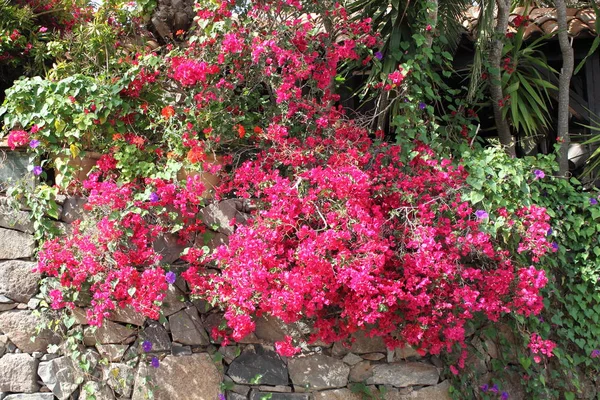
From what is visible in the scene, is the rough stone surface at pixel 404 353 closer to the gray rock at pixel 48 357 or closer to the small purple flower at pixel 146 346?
the small purple flower at pixel 146 346

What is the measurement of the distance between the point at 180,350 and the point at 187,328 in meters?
0.14

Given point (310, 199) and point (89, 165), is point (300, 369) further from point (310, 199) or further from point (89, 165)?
point (89, 165)

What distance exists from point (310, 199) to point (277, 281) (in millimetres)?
509

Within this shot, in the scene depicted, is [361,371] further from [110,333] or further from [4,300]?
[4,300]

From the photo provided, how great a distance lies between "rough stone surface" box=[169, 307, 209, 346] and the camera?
3.68 meters

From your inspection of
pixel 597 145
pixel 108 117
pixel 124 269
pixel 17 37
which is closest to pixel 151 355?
pixel 124 269

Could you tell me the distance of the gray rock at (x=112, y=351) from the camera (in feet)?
12.0

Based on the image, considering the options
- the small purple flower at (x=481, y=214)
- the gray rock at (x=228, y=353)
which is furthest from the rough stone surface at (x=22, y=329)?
the small purple flower at (x=481, y=214)

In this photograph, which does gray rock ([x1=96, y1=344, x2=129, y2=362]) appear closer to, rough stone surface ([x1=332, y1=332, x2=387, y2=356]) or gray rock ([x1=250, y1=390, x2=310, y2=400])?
gray rock ([x1=250, y1=390, x2=310, y2=400])

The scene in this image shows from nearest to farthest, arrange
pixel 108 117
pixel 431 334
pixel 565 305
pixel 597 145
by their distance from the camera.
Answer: pixel 431 334 < pixel 108 117 < pixel 565 305 < pixel 597 145

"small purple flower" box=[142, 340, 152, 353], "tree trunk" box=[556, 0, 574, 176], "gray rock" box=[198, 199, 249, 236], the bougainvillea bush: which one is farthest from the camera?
"tree trunk" box=[556, 0, 574, 176]

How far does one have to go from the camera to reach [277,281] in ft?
11.0

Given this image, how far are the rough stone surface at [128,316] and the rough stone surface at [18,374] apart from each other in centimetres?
54

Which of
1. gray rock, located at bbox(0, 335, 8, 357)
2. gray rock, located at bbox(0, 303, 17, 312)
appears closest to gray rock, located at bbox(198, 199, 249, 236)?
gray rock, located at bbox(0, 303, 17, 312)
